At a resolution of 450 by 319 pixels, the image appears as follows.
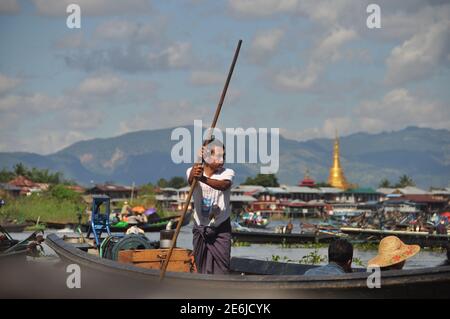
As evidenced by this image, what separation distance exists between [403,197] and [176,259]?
9172 centimetres

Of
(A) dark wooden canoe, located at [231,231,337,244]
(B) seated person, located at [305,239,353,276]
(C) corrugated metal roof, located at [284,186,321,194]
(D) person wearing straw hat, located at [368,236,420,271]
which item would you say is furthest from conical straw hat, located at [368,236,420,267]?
(C) corrugated metal roof, located at [284,186,321,194]

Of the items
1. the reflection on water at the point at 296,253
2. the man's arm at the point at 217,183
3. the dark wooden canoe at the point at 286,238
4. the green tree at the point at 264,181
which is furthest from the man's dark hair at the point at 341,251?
the green tree at the point at 264,181

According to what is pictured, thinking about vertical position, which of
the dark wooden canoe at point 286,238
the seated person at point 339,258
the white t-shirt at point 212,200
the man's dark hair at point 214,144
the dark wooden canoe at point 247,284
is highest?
the man's dark hair at point 214,144

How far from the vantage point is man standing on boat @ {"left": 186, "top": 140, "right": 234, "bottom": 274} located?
7351 mm

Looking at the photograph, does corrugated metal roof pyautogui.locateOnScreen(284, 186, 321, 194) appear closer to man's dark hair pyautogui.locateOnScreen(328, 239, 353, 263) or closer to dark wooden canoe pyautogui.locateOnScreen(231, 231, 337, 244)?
dark wooden canoe pyautogui.locateOnScreen(231, 231, 337, 244)

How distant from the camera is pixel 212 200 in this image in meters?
7.55

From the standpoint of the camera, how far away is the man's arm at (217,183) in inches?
287

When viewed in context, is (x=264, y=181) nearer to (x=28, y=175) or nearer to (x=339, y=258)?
(x=28, y=175)

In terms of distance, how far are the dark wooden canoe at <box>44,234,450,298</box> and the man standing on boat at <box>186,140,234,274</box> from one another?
0.52m

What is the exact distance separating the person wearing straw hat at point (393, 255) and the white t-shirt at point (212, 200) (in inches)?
56.2

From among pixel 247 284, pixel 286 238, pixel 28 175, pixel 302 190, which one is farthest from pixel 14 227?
pixel 302 190

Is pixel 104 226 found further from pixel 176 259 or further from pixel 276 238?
pixel 276 238

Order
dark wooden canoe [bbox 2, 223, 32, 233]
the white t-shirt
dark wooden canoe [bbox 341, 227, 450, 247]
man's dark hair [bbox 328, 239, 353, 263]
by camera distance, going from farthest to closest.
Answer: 1. dark wooden canoe [bbox 2, 223, 32, 233]
2. dark wooden canoe [bbox 341, 227, 450, 247]
3. the white t-shirt
4. man's dark hair [bbox 328, 239, 353, 263]

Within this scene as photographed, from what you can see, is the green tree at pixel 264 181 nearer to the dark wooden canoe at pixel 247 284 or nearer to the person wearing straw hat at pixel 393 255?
the dark wooden canoe at pixel 247 284
